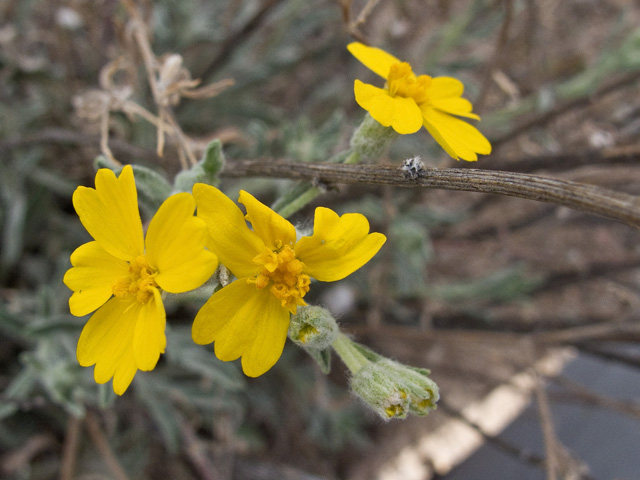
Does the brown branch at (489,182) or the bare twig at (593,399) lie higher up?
the brown branch at (489,182)

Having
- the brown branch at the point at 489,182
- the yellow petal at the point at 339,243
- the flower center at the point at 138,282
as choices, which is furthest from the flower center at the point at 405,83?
the flower center at the point at 138,282

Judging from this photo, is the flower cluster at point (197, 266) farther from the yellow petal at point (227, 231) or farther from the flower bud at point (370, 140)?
the flower bud at point (370, 140)

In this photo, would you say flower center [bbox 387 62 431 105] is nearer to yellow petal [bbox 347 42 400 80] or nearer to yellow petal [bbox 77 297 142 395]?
yellow petal [bbox 347 42 400 80]

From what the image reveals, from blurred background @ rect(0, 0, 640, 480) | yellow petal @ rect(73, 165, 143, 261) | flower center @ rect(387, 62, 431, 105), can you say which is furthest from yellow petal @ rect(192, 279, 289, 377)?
blurred background @ rect(0, 0, 640, 480)

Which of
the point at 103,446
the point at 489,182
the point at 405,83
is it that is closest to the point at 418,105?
the point at 405,83

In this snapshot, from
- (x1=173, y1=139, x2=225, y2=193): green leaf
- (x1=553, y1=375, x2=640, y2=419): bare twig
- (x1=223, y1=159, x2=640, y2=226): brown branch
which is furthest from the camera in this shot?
(x1=553, y1=375, x2=640, y2=419): bare twig

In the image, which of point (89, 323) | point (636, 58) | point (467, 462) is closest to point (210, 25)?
point (636, 58)
